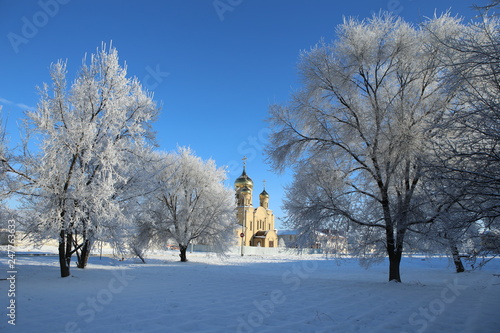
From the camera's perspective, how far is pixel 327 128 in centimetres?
1273

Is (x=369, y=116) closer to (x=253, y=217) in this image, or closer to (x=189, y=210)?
(x=189, y=210)

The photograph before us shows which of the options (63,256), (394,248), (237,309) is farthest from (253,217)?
(237,309)

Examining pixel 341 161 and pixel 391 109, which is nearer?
pixel 391 109

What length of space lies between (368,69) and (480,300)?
28.0 feet

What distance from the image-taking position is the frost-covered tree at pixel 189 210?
2300 cm

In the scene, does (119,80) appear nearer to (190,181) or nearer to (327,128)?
(327,128)

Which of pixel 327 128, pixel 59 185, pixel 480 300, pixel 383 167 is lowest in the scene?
pixel 480 300

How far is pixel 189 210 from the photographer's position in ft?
77.9

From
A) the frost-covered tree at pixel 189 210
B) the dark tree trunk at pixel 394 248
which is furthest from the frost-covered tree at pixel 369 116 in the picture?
the frost-covered tree at pixel 189 210

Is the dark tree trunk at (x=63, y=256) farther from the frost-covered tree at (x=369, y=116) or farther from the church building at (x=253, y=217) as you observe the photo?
the church building at (x=253, y=217)

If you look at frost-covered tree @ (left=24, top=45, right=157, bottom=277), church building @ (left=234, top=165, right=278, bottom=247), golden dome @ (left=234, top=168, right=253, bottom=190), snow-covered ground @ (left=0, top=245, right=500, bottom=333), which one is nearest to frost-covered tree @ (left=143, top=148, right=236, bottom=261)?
frost-covered tree @ (left=24, top=45, right=157, bottom=277)

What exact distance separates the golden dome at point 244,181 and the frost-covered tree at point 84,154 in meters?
46.9

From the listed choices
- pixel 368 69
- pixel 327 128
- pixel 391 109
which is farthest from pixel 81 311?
pixel 368 69

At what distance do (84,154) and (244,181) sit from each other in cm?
4924
